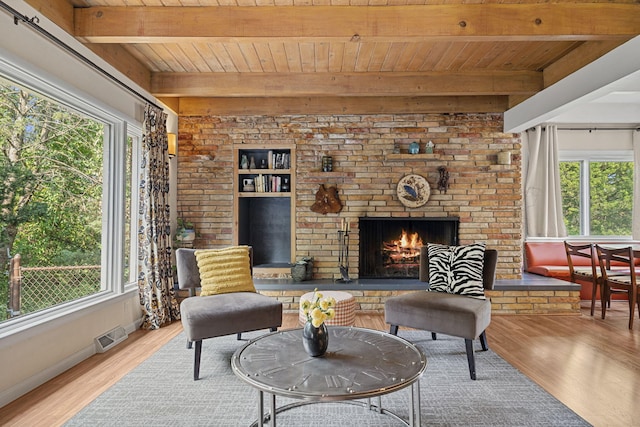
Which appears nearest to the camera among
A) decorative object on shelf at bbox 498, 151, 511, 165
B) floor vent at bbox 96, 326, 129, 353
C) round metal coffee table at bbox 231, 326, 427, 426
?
round metal coffee table at bbox 231, 326, 427, 426

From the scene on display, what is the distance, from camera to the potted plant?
4.52m

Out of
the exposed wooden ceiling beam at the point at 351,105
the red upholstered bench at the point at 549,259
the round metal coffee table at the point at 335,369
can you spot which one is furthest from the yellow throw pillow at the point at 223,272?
the red upholstered bench at the point at 549,259

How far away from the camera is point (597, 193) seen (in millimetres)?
5395

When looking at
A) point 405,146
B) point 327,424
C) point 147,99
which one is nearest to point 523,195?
point 405,146

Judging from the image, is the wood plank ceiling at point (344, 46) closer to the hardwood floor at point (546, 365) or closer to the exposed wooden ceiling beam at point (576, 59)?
the exposed wooden ceiling beam at point (576, 59)

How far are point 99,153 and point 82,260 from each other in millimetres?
959

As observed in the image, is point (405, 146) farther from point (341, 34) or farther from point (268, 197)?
point (341, 34)

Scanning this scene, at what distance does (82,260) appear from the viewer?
10.4ft

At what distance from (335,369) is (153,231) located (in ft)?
8.96

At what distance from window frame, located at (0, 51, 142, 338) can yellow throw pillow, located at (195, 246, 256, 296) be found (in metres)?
0.86

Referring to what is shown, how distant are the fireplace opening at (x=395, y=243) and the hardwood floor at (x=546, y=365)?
842mm

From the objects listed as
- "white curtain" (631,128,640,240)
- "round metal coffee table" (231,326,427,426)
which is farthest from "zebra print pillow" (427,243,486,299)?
"white curtain" (631,128,640,240)

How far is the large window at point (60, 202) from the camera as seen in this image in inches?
94.4

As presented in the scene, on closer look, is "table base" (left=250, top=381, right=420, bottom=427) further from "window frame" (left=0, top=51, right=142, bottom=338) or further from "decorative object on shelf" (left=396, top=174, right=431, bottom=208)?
"decorative object on shelf" (left=396, top=174, right=431, bottom=208)
